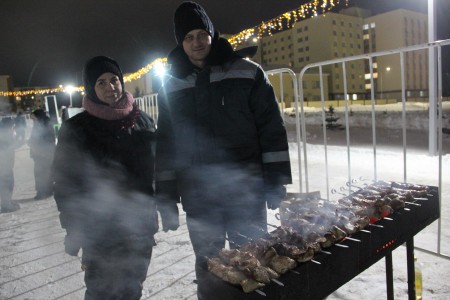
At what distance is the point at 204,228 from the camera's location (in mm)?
2654

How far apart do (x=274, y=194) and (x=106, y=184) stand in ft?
4.04

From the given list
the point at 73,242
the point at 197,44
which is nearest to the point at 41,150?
the point at 73,242

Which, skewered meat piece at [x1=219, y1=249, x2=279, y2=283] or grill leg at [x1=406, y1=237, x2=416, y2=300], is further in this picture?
grill leg at [x1=406, y1=237, x2=416, y2=300]

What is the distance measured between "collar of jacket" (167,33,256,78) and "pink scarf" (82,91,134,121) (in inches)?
17.8

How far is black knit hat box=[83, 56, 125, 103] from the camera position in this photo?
2.53 metres

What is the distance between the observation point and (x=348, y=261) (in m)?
1.96

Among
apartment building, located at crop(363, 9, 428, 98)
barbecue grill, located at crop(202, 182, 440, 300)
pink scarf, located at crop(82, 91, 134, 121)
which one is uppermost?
apartment building, located at crop(363, 9, 428, 98)

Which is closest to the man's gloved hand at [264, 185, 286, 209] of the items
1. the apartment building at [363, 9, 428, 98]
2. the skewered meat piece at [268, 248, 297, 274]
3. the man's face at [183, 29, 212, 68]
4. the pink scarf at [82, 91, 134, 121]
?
the skewered meat piece at [268, 248, 297, 274]

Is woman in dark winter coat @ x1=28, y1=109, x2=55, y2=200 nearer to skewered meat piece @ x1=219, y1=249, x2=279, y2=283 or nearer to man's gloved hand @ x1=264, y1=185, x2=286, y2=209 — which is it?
man's gloved hand @ x1=264, y1=185, x2=286, y2=209

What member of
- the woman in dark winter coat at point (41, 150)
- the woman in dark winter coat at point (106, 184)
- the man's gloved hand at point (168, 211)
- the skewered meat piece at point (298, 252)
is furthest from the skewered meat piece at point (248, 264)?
the woman in dark winter coat at point (41, 150)

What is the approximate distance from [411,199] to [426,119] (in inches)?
691

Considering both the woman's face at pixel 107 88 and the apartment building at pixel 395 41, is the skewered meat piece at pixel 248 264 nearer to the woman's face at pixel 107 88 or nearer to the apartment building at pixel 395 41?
the woman's face at pixel 107 88

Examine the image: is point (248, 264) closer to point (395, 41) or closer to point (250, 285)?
point (250, 285)

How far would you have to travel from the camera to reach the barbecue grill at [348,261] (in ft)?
5.34
